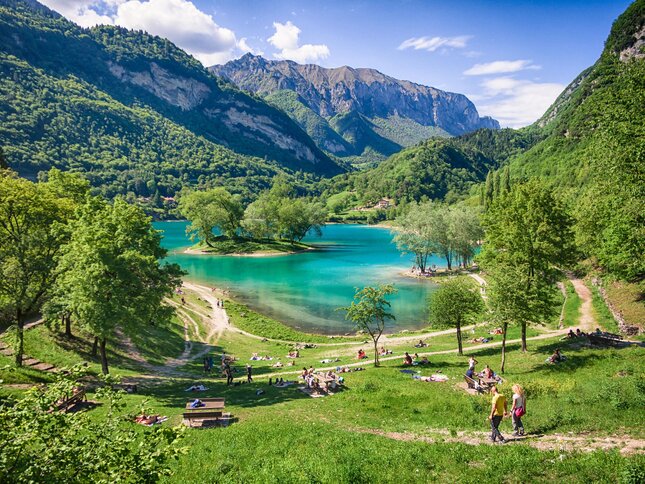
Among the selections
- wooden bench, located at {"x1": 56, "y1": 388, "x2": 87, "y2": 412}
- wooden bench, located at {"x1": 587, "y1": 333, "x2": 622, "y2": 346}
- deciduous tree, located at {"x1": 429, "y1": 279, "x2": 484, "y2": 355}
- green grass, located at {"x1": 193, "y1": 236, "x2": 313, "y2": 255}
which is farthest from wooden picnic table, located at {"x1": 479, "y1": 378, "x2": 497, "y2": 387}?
green grass, located at {"x1": 193, "y1": 236, "x2": 313, "y2": 255}

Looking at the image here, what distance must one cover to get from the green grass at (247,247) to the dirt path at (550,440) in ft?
390

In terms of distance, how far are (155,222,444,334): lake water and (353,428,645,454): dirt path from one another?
1508 inches

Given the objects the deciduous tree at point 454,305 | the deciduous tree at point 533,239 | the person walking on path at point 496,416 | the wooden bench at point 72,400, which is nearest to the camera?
the person walking on path at point 496,416

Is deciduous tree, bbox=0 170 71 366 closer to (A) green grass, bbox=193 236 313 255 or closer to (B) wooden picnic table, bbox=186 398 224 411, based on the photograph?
(B) wooden picnic table, bbox=186 398 224 411

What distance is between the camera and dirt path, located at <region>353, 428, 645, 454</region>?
43.1 ft

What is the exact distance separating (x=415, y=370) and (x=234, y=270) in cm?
7836

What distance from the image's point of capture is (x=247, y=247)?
13550 cm

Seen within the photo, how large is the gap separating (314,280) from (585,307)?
53.2 meters

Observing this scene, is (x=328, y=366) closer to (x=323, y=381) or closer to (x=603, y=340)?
(x=323, y=381)

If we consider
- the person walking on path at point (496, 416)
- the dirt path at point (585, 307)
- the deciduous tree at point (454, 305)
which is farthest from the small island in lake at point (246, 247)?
the person walking on path at point (496, 416)

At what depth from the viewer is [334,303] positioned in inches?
2677

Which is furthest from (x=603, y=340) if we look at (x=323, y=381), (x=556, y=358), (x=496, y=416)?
(x=323, y=381)

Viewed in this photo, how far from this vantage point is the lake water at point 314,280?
6134cm

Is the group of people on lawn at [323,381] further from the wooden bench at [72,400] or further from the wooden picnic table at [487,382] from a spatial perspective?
the wooden bench at [72,400]
